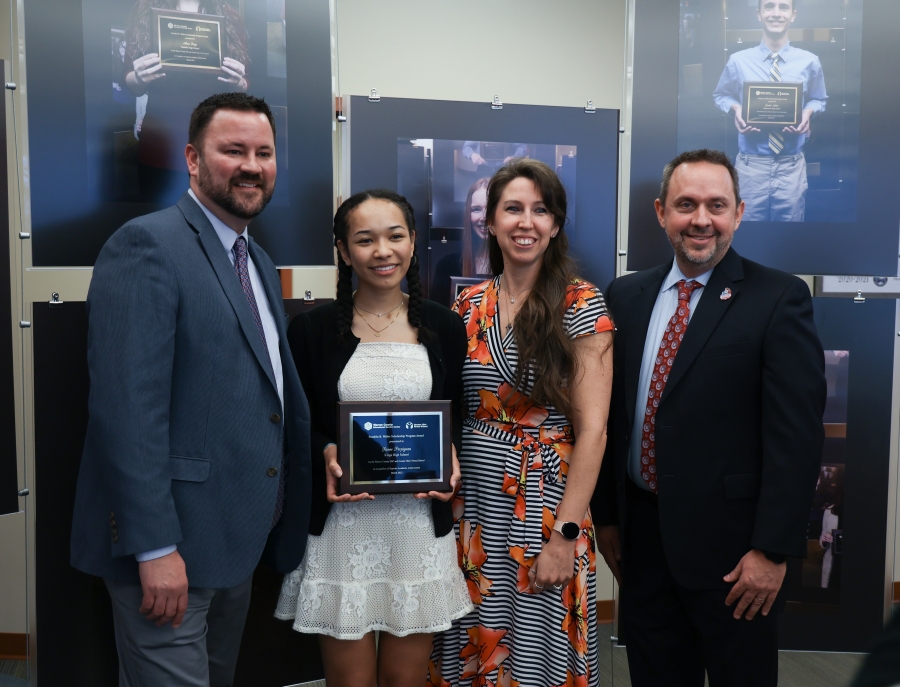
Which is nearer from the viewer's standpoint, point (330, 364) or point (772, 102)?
point (330, 364)

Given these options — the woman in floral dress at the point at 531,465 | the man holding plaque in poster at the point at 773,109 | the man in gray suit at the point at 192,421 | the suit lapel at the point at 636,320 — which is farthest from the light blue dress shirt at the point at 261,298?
the man holding plaque in poster at the point at 773,109

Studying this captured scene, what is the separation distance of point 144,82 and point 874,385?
9.57ft

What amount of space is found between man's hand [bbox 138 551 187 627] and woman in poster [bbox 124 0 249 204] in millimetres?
1221

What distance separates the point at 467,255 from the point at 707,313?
36.4 inches

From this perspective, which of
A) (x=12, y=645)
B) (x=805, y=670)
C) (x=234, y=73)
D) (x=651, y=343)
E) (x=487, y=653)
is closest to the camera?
(x=487, y=653)

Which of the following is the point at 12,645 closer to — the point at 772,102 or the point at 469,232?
the point at 469,232

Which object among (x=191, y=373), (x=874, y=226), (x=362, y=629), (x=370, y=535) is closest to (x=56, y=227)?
(x=191, y=373)

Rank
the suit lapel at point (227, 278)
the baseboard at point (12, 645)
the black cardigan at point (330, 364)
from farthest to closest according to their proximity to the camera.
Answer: the baseboard at point (12, 645), the black cardigan at point (330, 364), the suit lapel at point (227, 278)

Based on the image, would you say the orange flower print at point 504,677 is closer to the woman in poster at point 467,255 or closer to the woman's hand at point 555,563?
the woman's hand at point 555,563

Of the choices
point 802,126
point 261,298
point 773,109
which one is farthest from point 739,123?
point 261,298

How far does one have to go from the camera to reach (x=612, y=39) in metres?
4.09

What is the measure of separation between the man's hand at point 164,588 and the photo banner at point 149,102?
3.58ft

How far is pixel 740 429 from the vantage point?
229cm

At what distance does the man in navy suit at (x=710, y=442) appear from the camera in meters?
2.22
